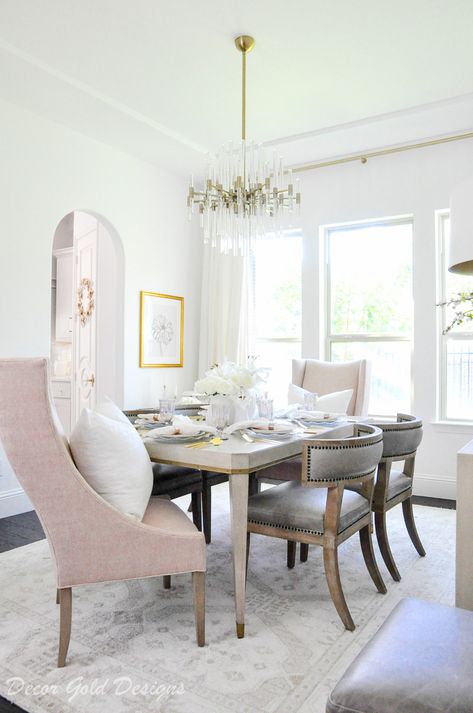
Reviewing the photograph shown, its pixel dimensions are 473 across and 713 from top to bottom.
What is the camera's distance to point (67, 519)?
6.16 ft

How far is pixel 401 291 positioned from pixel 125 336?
2487 millimetres

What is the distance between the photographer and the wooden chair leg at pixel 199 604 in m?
1.99

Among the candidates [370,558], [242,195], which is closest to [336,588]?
[370,558]

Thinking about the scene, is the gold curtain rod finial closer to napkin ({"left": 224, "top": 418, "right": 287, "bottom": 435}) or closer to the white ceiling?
the white ceiling

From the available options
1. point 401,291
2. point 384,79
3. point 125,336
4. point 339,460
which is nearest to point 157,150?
point 125,336

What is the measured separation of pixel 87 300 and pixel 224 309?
1.38 m

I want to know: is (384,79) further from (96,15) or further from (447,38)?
(96,15)

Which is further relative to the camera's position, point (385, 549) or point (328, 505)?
point (385, 549)

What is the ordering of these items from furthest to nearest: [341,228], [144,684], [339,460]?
1. [341,228]
2. [339,460]
3. [144,684]

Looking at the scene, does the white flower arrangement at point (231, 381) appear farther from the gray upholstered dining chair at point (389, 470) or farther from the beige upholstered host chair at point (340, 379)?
the beige upholstered host chair at point (340, 379)

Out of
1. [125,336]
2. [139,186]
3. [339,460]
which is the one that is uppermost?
[139,186]

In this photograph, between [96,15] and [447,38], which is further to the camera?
[447,38]

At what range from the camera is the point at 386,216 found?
467 cm

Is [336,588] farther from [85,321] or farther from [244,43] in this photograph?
[85,321]
